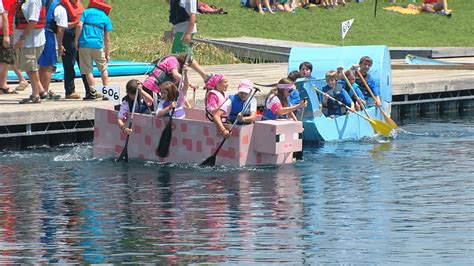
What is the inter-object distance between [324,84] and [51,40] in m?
4.30

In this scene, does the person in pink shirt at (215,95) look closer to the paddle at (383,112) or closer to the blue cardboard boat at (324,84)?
the blue cardboard boat at (324,84)

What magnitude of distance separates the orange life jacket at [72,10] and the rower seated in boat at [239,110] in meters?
4.38

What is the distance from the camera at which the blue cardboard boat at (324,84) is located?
22.8 m

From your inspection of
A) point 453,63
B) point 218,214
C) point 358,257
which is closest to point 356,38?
point 453,63

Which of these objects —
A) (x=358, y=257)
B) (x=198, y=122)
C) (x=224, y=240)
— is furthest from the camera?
(x=198, y=122)

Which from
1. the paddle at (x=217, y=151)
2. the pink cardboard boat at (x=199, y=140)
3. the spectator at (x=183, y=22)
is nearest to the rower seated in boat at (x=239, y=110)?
the paddle at (x=217, y=151)

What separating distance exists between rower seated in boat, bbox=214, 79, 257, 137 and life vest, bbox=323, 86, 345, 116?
3741 millimetres

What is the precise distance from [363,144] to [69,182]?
5525 millimetres

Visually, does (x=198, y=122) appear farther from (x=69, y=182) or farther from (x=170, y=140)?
(x=69, y=182)

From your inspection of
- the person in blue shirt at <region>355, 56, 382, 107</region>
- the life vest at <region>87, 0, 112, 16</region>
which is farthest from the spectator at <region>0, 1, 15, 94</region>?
the person in blue shirt at <region>355, 56, 382, 107</region>

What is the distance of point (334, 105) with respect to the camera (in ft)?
76.7

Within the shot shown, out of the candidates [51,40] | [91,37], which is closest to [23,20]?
[51,40]

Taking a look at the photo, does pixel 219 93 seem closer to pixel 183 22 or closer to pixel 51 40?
pixel 183 22

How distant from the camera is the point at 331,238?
14953 mm
